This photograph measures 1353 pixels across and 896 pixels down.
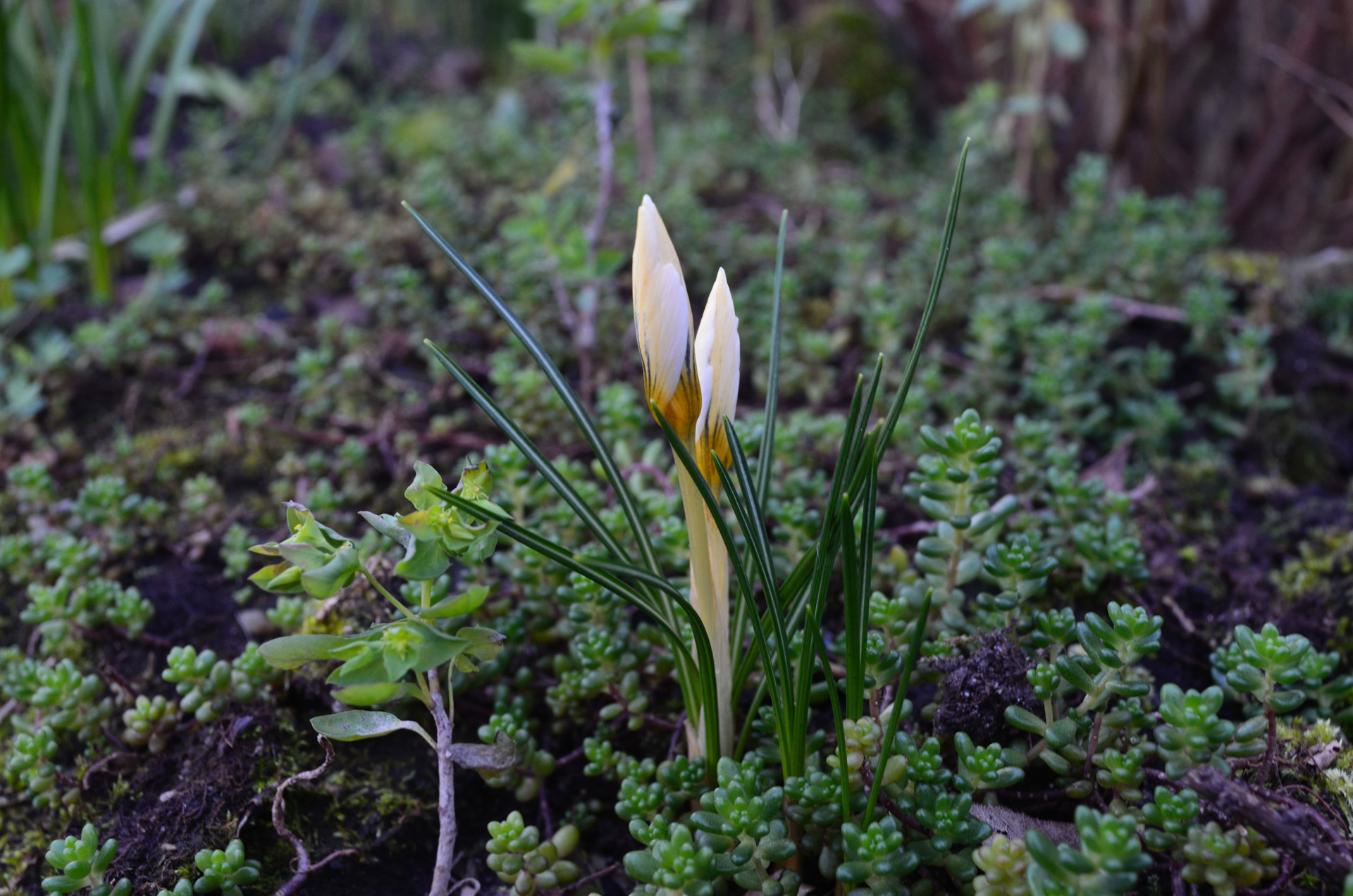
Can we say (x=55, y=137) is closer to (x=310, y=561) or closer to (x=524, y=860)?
(x=310, y=561)

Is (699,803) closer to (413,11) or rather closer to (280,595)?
(280,595)

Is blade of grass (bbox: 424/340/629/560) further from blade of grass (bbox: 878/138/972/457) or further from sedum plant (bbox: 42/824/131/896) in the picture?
sedum plant (bbox: 42/824/131/896)

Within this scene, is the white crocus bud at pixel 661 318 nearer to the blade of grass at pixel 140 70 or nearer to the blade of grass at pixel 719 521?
the blade of grass at pixel 719 521

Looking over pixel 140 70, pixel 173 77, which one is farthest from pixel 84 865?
pixel 173 77

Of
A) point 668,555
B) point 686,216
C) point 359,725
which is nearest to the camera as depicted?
point 359,725

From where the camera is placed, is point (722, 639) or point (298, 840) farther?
point (298, 840)

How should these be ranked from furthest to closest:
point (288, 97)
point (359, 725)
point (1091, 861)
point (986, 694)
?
1. point (288, 97)
2. point (986, 694)
3. point (359, 725)
4. point (1091, 861)

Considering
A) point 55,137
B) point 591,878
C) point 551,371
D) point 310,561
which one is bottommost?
point 591,878
